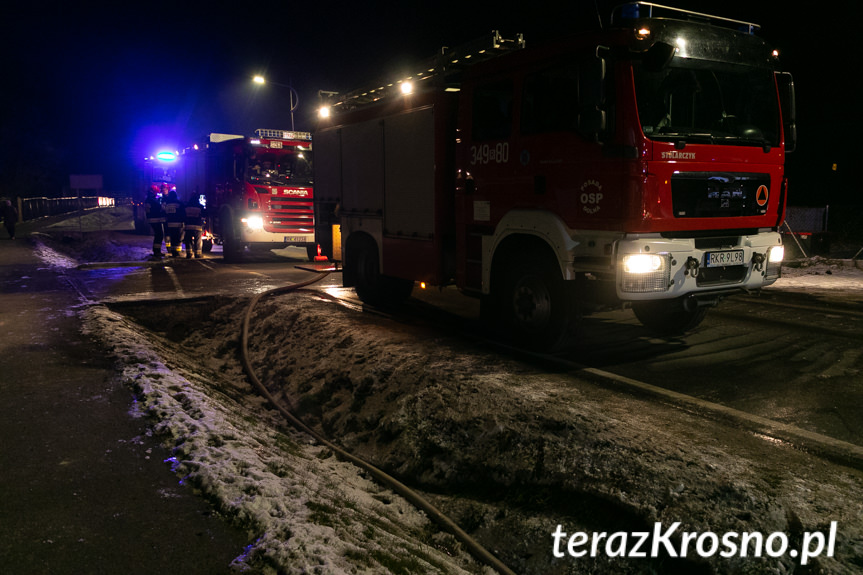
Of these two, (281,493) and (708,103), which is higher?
(708,103)

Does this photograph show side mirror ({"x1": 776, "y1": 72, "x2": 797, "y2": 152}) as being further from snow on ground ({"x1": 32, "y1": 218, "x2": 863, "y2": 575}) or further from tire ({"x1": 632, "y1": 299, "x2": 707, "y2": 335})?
snow on ground ({"x1": 32, "y1": 218, "x2": 863, "y2": 575})

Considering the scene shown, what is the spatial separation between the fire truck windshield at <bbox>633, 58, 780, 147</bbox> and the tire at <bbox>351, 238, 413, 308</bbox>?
4.80 meters

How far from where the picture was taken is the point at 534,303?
673 cm

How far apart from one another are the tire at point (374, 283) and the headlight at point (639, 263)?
456 cm

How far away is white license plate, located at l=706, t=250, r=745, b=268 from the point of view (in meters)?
6.08

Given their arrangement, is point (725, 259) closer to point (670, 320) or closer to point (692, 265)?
point (692, 265)

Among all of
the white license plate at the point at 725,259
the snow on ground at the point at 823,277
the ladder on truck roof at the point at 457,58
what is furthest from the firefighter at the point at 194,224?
the white license plate at the point at 725,259

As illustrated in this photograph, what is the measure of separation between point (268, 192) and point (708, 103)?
12.9m

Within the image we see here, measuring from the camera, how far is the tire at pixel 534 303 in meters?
6.45

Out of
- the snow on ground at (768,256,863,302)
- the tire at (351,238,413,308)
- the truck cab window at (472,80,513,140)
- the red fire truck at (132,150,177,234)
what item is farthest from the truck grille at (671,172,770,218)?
the red fire truck at (132,150,177,234)

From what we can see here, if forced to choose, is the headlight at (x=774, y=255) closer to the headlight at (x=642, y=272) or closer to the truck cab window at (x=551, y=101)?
the headlight at (x=642, y=272)

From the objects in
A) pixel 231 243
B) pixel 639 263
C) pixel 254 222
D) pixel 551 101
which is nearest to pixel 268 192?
pixel 254 222

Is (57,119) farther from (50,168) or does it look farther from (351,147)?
(351,147)

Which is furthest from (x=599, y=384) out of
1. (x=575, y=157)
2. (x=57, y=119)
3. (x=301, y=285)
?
(x=57, y=119)
